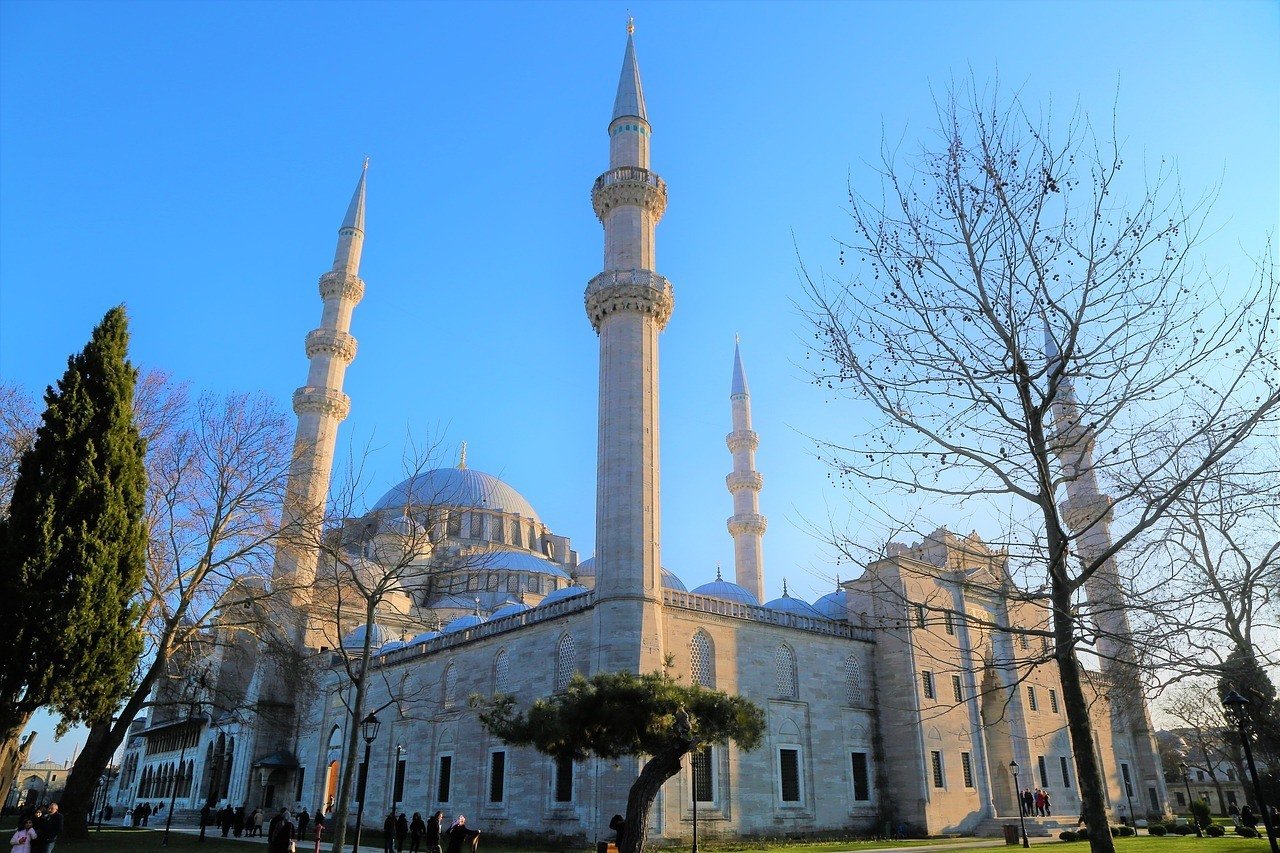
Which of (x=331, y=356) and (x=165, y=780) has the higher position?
(x=331, y=356)

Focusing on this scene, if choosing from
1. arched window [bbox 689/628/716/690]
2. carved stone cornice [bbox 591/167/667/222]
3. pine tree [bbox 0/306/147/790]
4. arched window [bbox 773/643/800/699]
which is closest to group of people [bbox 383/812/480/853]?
pine tree [bbox 0/306/147/790]

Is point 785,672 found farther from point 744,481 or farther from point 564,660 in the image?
point 744,481

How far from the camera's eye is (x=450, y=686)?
31.1 m

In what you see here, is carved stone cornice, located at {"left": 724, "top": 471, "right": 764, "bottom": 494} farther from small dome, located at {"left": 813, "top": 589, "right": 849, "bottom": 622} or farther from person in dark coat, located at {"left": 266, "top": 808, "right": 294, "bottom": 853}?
person in dark coat, located at {"left": 266, "top": 808, "right": 294, "bottom": 853}

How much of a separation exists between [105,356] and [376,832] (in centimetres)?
2170

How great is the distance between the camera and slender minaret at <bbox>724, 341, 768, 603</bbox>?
132 feet

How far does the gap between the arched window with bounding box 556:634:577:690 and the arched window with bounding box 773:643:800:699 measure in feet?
22.5

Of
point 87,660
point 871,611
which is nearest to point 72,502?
point 87,660

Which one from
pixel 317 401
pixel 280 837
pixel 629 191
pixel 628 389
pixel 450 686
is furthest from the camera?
pixel 317 401

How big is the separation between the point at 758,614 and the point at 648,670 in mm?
6475

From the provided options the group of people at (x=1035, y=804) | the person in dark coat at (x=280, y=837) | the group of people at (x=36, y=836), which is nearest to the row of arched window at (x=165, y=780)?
the group of people at (x=36, y=836)

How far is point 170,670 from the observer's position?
894 inches

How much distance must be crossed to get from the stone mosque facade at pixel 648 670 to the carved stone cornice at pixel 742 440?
2.19 meters

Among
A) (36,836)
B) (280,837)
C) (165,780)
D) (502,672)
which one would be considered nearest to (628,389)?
(502,672)
